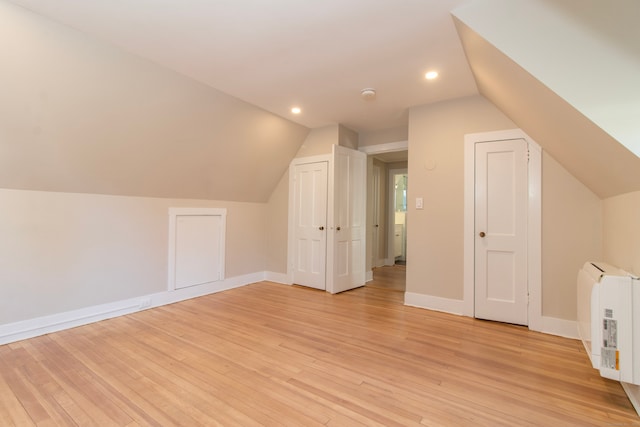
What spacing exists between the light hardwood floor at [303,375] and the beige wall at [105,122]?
1521 millimetres

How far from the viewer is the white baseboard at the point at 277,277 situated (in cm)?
478

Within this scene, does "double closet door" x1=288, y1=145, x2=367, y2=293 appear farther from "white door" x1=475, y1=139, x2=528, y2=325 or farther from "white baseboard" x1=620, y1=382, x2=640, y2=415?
"white baseboard" x1=620, y1=382, x2=640, y2=415

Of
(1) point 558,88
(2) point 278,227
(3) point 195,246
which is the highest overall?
(1) point 558,88

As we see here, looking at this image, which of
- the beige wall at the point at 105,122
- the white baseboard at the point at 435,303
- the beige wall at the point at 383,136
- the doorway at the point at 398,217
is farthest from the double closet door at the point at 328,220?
the doorway at the point at 398,217

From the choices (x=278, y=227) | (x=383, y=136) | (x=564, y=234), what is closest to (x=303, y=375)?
(x=564, y=234)

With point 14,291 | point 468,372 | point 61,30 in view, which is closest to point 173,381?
point 14,291

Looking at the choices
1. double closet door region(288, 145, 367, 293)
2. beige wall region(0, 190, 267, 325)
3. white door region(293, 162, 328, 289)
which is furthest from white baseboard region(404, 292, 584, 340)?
beige wall region(0, 190, 267, 325)

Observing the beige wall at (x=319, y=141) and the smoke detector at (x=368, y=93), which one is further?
the beige wall at (x=319, y=141)

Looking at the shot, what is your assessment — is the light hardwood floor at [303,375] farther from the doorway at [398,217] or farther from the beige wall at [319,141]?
the doorway at [398,217]

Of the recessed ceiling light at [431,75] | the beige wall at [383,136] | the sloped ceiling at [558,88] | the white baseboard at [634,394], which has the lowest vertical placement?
the white baseboard at [634,394]

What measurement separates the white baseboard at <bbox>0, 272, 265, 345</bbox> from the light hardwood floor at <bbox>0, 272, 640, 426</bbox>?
142 millimetres

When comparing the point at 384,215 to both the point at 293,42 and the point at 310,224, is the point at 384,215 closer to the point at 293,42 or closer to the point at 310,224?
the point at 310,224

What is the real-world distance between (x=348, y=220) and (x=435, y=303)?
65.5 inches

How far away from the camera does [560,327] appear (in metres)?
2.79
